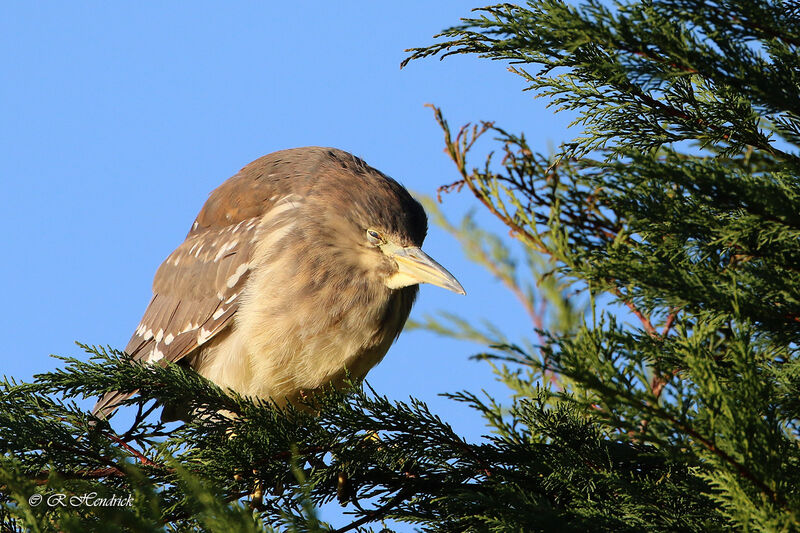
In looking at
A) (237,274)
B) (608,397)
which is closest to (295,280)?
(237,274)

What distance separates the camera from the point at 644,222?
2.15 metres

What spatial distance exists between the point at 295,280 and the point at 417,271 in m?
0.66

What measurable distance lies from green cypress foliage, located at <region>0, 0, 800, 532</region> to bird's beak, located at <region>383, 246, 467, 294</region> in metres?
0.79

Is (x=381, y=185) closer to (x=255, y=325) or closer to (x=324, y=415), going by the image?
(x=255, y=325)

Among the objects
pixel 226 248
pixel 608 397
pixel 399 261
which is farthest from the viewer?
pixel 226 248

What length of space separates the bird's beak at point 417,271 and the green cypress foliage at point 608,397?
2.59 ft

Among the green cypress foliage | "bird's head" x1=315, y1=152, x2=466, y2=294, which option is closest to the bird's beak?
"bird's head" x1=315, y1=152, x2=466, y2=294

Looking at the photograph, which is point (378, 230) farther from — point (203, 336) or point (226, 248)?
point (203, 336)

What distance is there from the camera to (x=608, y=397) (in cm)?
167

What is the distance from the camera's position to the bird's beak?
3949 mm

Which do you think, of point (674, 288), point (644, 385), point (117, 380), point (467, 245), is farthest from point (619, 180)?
point (467, 245)

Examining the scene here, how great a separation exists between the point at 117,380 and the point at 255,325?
1.36 metres

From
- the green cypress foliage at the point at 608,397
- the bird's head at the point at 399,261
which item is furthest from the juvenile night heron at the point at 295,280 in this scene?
the green cypress foliage at the point at 608,397

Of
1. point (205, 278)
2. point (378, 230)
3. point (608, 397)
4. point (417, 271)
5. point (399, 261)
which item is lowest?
point (608, 397)
